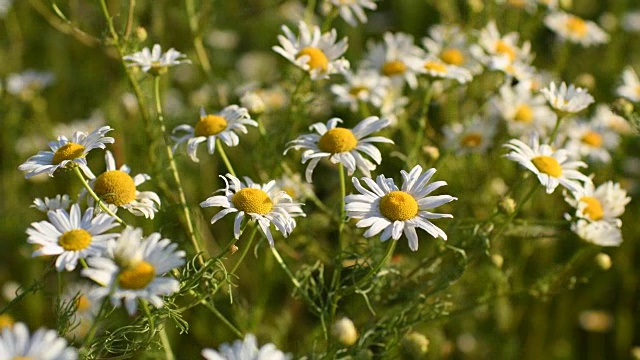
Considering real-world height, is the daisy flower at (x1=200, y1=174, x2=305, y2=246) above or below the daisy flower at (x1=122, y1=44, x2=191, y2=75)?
below

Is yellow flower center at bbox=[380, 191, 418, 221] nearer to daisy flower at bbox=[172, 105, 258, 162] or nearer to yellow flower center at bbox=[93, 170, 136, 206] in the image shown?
daisy flower at bbox=[172, 105, 258, 162]

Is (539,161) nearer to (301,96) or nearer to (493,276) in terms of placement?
(493,276)

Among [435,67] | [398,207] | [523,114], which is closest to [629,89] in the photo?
[523,114]

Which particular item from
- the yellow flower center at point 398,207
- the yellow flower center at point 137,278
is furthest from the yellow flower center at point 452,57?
the yellow flower center at point 137,278

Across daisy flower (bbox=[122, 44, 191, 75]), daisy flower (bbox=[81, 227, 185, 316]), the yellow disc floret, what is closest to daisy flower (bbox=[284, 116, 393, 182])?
daisy flower (bbox=[122, 44, 191, 75])

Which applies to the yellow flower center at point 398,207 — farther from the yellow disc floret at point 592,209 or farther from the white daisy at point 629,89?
the white daisy at point 629,89
